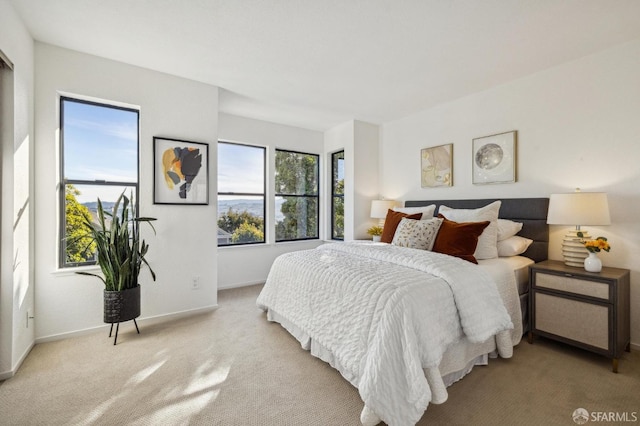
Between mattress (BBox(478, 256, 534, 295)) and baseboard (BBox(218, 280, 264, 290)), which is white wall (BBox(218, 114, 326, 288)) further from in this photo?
mattress (BBox(478, 256, 534, 295))

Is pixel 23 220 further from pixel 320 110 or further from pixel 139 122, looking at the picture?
pixel 320 110

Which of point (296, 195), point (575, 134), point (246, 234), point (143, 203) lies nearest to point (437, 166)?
point (575, 134)

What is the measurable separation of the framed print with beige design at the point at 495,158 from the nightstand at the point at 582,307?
1143 mm

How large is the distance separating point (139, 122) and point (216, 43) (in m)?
1.19

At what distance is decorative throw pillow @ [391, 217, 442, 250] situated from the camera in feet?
8.89

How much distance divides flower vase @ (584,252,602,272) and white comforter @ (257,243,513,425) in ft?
2.83

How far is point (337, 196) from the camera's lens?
5.09 metres

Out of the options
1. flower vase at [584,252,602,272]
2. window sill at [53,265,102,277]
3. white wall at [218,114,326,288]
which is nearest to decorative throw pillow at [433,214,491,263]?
flower vase at [584,252,602,272]

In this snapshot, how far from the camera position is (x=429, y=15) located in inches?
81.4

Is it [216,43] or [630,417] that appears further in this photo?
[216,43]

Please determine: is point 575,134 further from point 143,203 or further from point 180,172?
point 143,203

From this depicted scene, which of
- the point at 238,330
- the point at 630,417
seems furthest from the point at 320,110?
the point at 630,417

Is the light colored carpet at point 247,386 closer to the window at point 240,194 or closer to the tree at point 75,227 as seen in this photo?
the tree at point 75,227

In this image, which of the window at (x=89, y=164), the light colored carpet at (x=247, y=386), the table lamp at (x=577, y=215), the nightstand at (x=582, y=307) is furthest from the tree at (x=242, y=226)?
the table lamp at (x=577, y=215)
